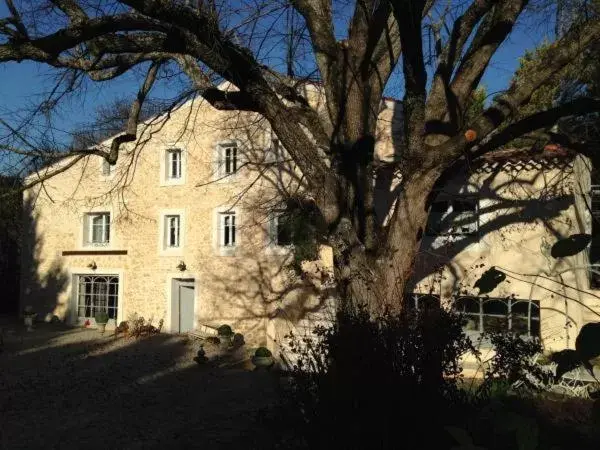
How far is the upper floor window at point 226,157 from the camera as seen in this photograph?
1700 centimetres

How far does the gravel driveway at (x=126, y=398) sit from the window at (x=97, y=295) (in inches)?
121

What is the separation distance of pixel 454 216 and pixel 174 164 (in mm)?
10274

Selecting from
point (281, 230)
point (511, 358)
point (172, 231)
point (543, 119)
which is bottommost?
point (511, 358)

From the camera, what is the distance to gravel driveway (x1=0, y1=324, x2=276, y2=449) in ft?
23.6

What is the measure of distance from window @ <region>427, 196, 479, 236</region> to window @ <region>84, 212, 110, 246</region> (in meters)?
12.9

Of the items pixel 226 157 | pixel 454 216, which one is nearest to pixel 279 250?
pixel 226 157

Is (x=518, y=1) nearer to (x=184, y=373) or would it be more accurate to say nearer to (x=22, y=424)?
(x=22, y=424)

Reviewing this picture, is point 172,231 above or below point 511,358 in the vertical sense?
above

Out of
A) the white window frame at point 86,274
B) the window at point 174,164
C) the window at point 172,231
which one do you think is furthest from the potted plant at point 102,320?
the window at point 174,164

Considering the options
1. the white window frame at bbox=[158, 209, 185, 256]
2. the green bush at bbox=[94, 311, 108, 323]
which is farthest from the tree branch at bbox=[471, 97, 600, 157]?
the green bush at bbox=[94, 311, 108, 323]

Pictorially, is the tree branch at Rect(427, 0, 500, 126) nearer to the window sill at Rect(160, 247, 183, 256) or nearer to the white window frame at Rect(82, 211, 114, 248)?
the window sill at Rect(160, 247, 183, 256)

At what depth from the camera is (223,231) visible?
17125mm

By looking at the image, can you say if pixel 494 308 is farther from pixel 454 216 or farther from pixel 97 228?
pixel 97 228

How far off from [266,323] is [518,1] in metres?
11.5
